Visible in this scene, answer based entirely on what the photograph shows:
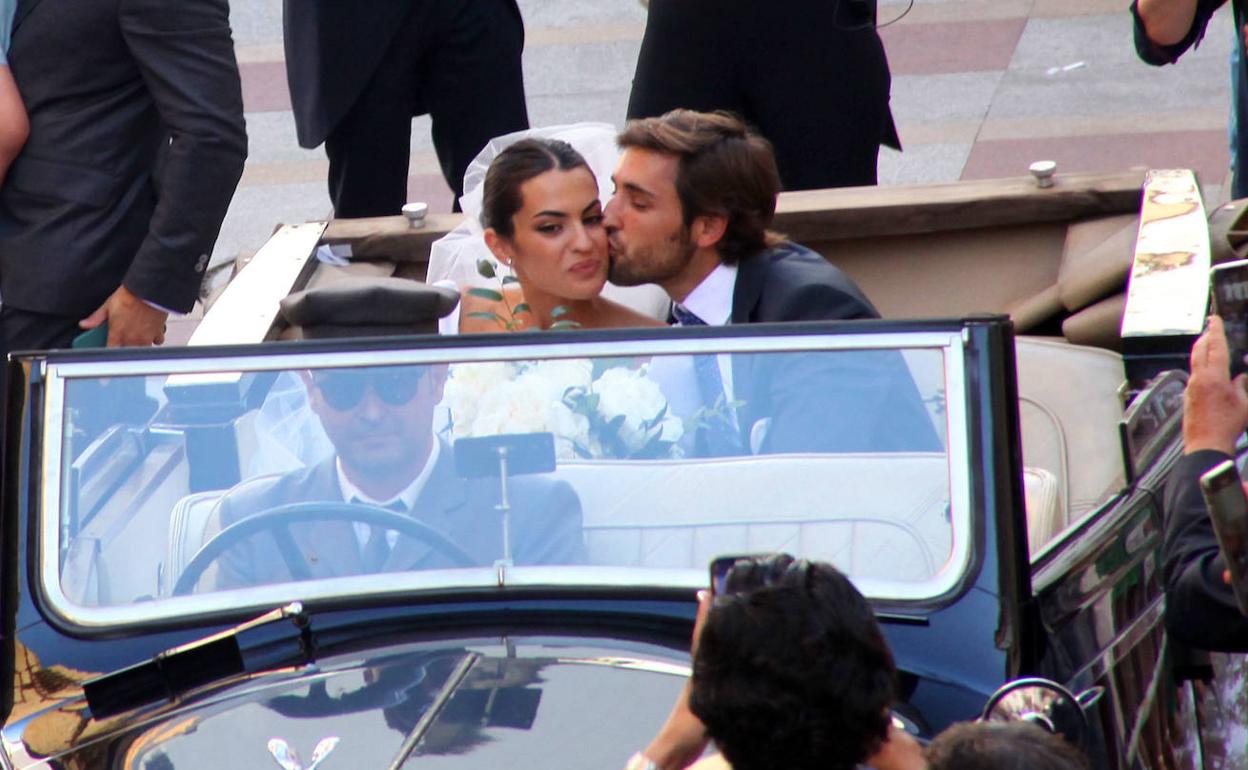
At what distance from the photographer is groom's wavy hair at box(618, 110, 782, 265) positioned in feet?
11.2

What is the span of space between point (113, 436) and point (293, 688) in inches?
19.2

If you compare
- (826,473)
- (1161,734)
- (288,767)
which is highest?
(826,473)

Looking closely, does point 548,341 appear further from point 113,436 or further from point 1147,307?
point 1147,307

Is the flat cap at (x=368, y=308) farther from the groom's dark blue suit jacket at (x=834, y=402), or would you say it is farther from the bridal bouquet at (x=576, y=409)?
the groom's dark blue suit jacket at (x=834, y=402)

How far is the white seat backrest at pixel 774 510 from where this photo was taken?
2.32 meters

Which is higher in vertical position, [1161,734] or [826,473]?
[826,473]

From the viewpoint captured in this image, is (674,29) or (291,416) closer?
(291,416)

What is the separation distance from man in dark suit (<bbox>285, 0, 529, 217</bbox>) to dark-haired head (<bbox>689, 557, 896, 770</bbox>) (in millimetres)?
3309

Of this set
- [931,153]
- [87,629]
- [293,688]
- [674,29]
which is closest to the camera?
[293,688]

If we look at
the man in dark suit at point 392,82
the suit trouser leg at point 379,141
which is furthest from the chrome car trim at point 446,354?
the suit trouser leg at point 379,141

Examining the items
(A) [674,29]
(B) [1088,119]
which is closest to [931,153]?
(B) [1088,119]

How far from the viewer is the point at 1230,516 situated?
7.05ft

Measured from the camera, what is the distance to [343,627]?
2348mm

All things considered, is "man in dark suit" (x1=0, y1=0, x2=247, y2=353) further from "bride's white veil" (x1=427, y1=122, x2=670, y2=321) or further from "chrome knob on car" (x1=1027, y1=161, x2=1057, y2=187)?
"chrome knob on car" (x1=1027, y1=161, x2=1057, y2=187)
